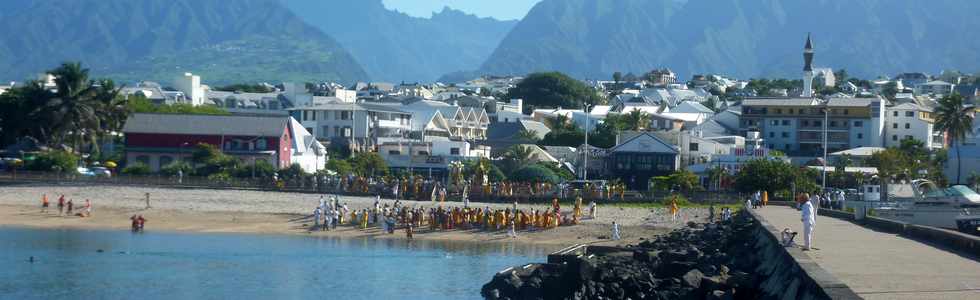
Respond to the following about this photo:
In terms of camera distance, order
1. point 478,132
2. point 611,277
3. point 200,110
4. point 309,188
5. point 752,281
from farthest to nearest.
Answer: point 478,132, point 200,110, point 309,188, point 611,277, point 752,281

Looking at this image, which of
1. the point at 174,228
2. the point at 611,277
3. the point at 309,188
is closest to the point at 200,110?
the point at 309,188

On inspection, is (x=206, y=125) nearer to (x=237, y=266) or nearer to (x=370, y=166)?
(x=370, y=166)

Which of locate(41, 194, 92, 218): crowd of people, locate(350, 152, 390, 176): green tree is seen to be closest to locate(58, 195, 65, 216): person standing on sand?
locate(41, 194, 92, 218): crowd of people

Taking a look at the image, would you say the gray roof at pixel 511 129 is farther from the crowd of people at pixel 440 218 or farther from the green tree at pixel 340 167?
the crowd of people at pixel 440 218

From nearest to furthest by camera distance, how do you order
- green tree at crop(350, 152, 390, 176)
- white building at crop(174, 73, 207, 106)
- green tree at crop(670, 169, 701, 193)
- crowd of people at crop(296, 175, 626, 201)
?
crowd of people at crop(296, 175, 626, 201) → green tree at crop(670, 169, 701, 193) → green tree at crop(350, 152, 390, 176) → white building at crop(174, 73, 207, 106)

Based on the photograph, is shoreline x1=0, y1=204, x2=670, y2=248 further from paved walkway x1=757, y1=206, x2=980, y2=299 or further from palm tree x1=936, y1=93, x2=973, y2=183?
palm tree x1=936, y1=93, x2=973, y2=183

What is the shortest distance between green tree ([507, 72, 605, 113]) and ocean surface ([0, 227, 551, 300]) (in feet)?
310

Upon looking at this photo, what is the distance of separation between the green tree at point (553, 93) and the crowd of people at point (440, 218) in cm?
8802

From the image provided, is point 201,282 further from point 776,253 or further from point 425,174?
point 425,174

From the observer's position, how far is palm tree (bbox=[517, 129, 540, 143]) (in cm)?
9402

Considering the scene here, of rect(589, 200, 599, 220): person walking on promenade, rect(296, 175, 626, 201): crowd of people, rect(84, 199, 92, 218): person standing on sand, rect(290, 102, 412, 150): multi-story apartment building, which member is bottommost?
rect(84, 199, 92, 218): person standing on sand

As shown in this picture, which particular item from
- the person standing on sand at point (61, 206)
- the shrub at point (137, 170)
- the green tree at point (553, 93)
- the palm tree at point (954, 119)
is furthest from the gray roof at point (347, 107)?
the person standing on sand at point (61, 206)

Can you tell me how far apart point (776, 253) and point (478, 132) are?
86.1 meters

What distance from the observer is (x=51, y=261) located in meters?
37.8
